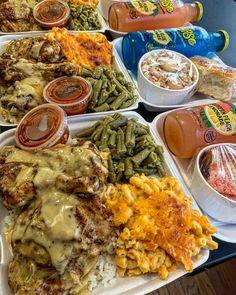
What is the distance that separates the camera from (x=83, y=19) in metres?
2.13

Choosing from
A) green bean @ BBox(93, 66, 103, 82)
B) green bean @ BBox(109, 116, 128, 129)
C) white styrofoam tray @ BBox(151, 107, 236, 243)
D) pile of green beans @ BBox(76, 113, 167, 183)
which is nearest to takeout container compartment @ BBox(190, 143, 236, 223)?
white styrofoam tray @ BBox(151, 107, 236, 243)

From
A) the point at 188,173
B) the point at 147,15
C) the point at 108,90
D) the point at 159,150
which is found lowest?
the point at 188,173

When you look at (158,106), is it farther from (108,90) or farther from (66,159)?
(66,159)

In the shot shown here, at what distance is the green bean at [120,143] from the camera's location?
56.6 inches

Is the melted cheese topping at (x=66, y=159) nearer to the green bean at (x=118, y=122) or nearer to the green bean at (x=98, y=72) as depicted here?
the green bean at (x=118, y=122)

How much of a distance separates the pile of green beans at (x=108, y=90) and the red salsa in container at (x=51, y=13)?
0.49 metres

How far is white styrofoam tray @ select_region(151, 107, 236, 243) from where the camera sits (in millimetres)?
1333

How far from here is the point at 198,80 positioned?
1865mm

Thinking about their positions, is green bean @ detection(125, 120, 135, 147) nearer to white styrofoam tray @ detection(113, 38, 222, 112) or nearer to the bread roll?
white styrofoam tray @ detection(113, 38, 222, 112)

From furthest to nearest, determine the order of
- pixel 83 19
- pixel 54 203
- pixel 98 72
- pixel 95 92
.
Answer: pixel 83 19
pixel 98 72
pixel 95 92
pixel 54 203

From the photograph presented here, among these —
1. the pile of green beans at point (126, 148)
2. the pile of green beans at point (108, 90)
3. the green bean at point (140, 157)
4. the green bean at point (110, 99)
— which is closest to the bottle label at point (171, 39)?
the pile of green beans at point (108, 90)

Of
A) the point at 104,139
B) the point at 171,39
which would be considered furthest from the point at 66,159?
the point at 171,39

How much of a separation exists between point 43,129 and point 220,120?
0.80 m

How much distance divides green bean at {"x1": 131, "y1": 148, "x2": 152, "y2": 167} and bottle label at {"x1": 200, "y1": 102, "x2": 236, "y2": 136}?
31 cm
